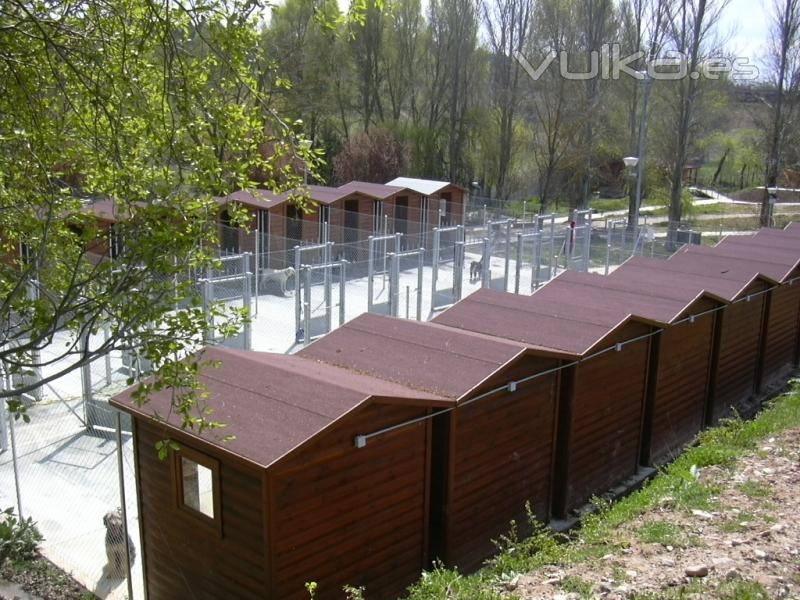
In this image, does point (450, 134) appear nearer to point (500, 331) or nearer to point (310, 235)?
point (310, 235)

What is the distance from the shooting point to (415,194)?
92.6 feet

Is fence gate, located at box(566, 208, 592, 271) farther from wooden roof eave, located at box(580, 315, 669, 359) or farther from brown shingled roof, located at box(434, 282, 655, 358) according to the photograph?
wooden roof eave, located at box(580, 315, 669, 359)

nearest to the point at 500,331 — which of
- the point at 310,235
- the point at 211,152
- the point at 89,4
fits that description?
the point at 211,152

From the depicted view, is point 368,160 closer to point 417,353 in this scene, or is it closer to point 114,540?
point 417,353

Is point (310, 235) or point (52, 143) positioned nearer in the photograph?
point (52, 143)

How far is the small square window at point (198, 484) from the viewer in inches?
277

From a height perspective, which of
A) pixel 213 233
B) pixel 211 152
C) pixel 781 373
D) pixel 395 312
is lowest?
pixel 781 373

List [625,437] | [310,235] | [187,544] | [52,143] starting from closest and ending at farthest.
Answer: [52,143] < [187,544] < [625,437] < [310,235]

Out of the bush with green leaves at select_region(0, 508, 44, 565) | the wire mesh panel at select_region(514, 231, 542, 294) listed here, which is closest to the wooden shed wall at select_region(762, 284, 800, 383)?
the wire mesh panel at select_region(514, 231, 542, 294)

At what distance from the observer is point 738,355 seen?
14.0m

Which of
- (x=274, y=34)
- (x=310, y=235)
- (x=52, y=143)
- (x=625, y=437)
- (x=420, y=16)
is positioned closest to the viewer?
(x=52, y=143)

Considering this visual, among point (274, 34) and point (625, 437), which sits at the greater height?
point (274, 34)

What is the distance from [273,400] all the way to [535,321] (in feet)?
14.0

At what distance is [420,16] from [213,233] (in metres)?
45.4
